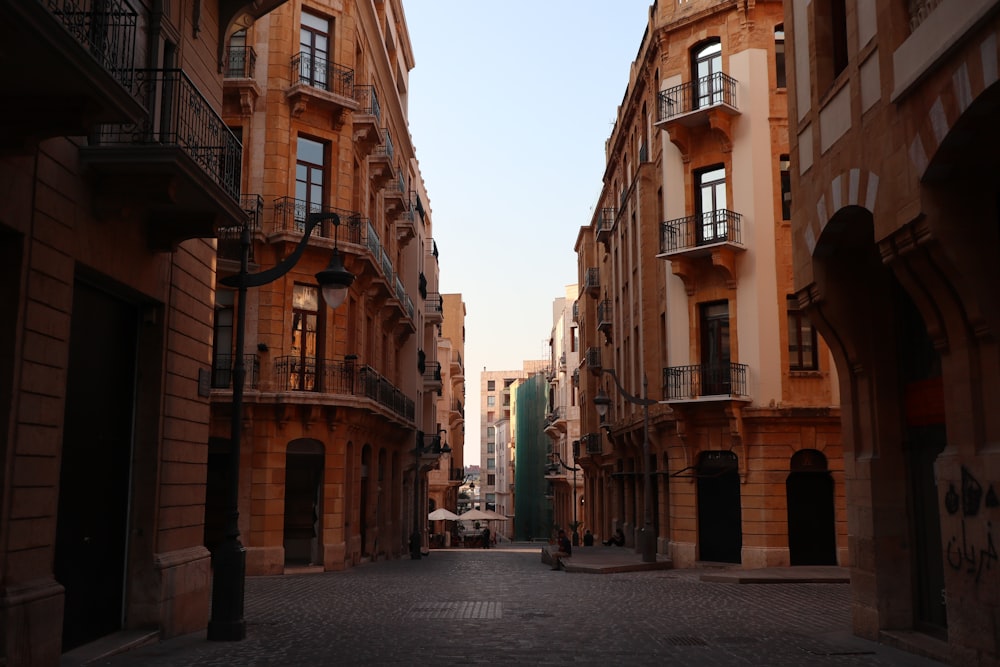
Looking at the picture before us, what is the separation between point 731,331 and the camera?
29547 mm

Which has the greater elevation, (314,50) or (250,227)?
(314,50)

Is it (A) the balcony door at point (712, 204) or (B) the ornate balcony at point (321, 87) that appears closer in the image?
(B) the ornate balcony at point (321, 87)

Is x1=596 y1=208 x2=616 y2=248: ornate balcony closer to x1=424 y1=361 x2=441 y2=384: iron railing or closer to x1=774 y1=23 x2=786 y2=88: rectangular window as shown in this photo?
x1=424 y1=361 x2=441 y2=384: iron railing

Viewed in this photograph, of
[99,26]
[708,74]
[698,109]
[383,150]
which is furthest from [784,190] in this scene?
[99,26]

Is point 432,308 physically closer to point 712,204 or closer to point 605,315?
point 605,315

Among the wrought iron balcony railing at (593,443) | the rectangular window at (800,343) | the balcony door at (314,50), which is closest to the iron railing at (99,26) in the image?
the balcony door at (314,50)

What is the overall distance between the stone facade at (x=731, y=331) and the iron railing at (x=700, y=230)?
44 mm

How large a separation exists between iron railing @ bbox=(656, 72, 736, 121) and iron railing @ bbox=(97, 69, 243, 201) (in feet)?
63.5

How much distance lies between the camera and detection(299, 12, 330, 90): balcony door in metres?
29.9

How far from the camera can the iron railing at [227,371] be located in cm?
2769

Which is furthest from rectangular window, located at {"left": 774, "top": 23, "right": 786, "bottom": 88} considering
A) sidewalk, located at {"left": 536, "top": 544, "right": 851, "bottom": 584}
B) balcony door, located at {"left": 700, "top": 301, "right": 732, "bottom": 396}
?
sidewalk, located at {"left": 536, "top": 544, "right": 851, "bottom": 584}

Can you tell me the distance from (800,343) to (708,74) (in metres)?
9.15

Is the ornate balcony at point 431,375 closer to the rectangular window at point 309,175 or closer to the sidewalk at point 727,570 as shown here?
the sidewalk at point 727,570

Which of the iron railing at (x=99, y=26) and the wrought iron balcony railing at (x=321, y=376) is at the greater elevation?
the iron railing at (x=99, y=26)
